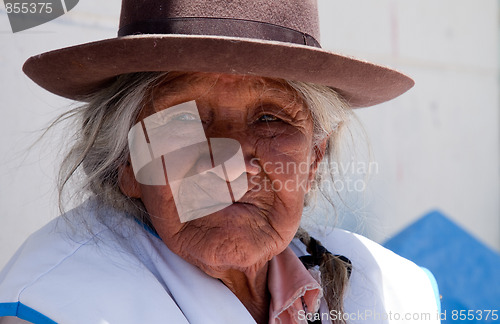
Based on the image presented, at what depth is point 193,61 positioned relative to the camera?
1432mm

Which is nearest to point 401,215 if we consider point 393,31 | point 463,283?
point 463,283

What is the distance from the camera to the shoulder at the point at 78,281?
1.41 metres

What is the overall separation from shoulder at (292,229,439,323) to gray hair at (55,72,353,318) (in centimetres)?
9

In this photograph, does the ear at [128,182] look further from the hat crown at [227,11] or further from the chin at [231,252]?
the hat crown at [227,11]

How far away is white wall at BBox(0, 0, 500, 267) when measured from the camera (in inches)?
90.1

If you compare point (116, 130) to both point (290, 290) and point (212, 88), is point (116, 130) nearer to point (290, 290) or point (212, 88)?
point (212, 88)

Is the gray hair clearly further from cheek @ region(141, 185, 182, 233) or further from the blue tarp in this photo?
the blue tarp

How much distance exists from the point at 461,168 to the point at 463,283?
168 centimetres

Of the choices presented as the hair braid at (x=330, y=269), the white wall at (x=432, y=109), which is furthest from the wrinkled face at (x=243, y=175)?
the white wall at (x=432, y=109)

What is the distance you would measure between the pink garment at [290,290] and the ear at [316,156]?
1.05ft

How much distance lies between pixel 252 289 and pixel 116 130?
719mm
